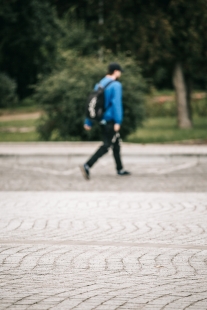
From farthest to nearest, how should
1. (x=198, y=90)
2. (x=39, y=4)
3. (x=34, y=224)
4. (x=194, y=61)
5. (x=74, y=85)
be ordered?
1. (x=198, y=90)
2. (x=39, y=4)
3. (x=194, y=61)
4. (x=74, y=85)
5. (x=34, y=224)

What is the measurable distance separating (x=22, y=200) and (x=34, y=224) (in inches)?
81.6

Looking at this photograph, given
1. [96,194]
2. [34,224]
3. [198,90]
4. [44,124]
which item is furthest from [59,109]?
[198,90]

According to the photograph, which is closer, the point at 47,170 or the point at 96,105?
the point at 96,105

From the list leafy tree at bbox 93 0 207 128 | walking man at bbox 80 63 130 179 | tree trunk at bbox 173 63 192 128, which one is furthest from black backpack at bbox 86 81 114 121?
tree trunk at bbox 173 63 192 128

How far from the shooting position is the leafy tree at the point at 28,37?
4081 centimetres

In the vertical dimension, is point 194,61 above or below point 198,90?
above

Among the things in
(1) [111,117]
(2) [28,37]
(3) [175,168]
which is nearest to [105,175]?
(1) [111,117]

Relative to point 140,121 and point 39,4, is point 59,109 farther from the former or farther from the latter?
point 39,4

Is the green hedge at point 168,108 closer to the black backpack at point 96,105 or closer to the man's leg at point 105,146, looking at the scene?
the man's leg at point 105,146

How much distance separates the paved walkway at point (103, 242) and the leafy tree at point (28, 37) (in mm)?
27950

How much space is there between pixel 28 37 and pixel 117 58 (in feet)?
77.3

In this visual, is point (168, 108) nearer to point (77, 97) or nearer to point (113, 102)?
point (77, 97)

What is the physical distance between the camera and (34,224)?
7.97 meters

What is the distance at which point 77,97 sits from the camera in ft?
64.2
